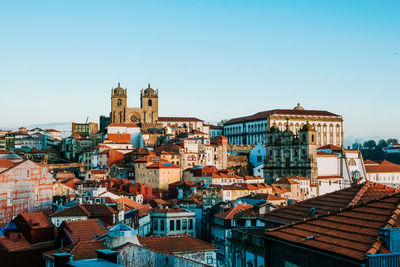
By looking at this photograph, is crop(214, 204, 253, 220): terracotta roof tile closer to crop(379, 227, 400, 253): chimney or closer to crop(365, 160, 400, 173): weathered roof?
crop(379, 227, 400, 253): chimney

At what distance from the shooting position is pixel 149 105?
120688 mm

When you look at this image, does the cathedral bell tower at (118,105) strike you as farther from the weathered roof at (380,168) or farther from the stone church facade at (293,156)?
the weathered roof at (380,168)

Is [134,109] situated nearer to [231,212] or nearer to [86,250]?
[231,212]

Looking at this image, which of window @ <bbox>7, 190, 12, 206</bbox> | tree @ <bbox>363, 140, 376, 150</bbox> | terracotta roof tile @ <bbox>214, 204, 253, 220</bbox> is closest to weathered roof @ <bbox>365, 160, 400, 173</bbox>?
terracotta roof tile @ <bbox>214, 204, 253, 220</bbox>

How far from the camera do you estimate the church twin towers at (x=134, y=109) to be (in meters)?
118

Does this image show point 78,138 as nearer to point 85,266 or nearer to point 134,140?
point 134,140

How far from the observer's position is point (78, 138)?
10100cm

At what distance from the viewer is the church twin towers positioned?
118 m

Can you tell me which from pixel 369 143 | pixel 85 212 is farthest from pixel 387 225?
pixel 369 143

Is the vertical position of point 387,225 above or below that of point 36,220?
above

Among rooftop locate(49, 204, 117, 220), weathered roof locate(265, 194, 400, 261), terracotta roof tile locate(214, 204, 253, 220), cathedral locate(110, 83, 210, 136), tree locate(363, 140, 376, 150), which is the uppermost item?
cathedral locate(110, 83, 210, 136)

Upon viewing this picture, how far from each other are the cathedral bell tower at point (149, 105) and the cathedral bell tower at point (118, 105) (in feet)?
14.2

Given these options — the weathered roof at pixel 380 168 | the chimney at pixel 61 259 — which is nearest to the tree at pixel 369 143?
the weathered roof at pixel 380 168

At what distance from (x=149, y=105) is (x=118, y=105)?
23.8ft
